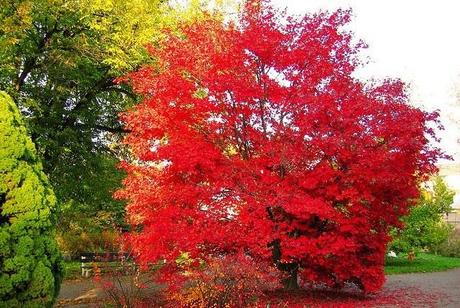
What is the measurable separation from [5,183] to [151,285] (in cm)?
832

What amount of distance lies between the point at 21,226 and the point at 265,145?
5.74 meters

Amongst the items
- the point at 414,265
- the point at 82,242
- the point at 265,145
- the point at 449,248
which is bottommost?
the point at 414,265

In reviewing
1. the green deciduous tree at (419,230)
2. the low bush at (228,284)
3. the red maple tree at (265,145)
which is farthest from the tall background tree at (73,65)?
the green deciduous tree at (419,230)

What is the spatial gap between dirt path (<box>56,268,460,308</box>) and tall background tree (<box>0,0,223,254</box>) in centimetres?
467

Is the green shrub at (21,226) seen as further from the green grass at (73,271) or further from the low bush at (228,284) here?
the green grass at (73,271)

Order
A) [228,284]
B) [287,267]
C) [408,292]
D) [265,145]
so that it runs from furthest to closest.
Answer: [408,292], [287,267], [265,145], [228,284]

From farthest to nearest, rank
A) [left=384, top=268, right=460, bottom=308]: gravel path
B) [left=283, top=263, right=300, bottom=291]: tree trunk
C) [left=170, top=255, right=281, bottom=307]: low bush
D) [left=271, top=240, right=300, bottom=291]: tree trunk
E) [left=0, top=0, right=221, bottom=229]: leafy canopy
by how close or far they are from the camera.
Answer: [left=0, top=0, right=221, bottom=229]: leafy canopy → [left=283, top=263, right=300, bottom=291]: tree trunk → [left=384, top=268, right=460, bottom=308]: gravel path → [left=271, top=240, right=300, bottom=291]: tree trunk → [left=170, top=255, right=281, bottom=307]: low bush

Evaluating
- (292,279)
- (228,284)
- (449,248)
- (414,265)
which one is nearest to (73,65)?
(292,279)

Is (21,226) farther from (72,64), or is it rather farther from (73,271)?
(73,271)

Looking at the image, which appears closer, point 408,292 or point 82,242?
point 408,292

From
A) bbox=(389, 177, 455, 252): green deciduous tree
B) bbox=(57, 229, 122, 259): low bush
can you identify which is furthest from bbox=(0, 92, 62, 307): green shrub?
bbox=(389, 177, 455, 252): green deciduous tree

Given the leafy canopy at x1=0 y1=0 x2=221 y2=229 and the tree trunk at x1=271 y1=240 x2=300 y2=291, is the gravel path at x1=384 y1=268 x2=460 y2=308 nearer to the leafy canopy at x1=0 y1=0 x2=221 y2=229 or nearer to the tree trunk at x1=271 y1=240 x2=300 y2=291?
the tree trunk at x1=271 y1=240 x2=300 y2=291

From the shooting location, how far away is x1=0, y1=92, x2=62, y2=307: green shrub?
22.5ft

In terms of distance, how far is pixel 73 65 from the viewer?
15367mm
